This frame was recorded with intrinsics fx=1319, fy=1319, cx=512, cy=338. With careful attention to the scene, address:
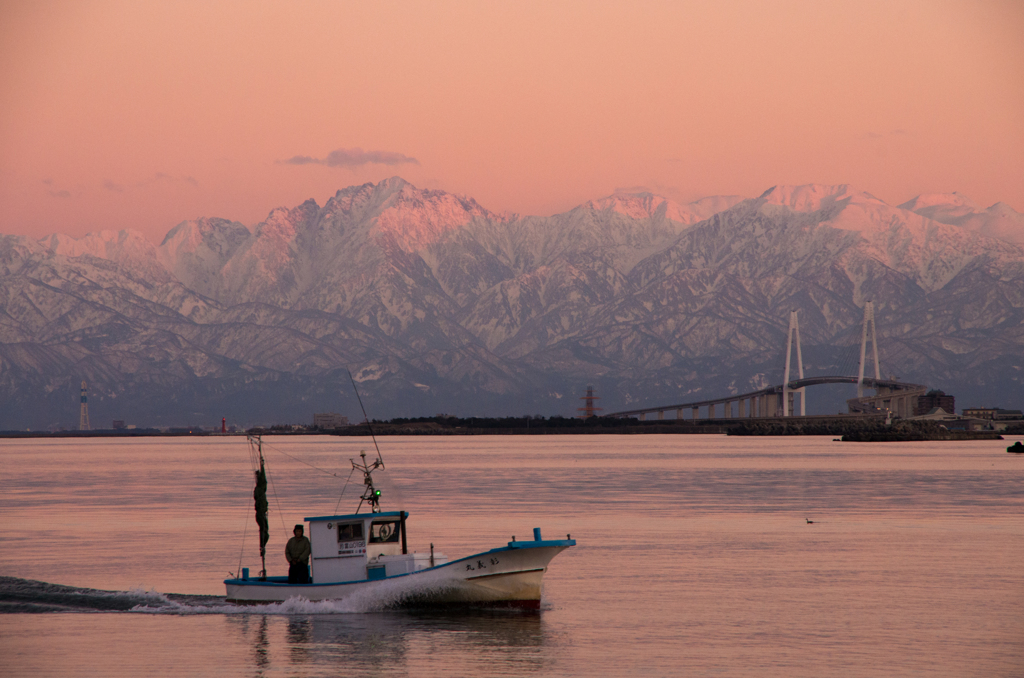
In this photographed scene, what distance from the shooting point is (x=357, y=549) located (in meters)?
44.4

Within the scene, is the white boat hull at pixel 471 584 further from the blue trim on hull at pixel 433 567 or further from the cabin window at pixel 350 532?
the cabin window at pixel 350 532

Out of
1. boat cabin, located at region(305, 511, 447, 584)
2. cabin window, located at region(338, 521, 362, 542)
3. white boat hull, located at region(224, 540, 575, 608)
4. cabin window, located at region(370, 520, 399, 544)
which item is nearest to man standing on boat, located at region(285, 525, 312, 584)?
boat cabin, located at region(305, 511, 447, 584)

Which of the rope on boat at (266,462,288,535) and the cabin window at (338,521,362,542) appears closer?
the cabin window at (338,521,362,542)

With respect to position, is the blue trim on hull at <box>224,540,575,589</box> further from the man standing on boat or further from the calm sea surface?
the calm sea surface

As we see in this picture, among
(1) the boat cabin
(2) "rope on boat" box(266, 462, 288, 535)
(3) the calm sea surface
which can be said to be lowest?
(3) the calm sea surface

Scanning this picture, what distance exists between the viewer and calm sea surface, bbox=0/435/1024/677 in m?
36.9

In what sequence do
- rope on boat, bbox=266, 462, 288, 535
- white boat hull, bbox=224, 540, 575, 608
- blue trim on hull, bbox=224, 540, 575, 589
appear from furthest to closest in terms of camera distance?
rope on boat, bbox=266, 462, 288, 535 → white boat hull, bbox=224, 540, 575, 608 → blue trim on hull, bbox=224, 540, 575, 589

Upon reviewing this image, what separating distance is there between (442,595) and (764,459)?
13530 cm

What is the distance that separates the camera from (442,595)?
44.2 metres

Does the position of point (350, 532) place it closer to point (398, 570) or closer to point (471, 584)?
point (398, 570)

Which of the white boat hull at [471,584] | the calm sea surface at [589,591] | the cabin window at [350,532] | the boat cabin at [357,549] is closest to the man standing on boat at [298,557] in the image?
the boat cabin at [357,549]

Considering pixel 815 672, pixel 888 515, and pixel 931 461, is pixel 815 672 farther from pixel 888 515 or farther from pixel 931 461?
pixel 931 461

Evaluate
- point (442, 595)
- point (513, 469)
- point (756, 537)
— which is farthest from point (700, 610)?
point (513, 469)

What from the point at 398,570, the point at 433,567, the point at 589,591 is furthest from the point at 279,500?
the point at 433,567
